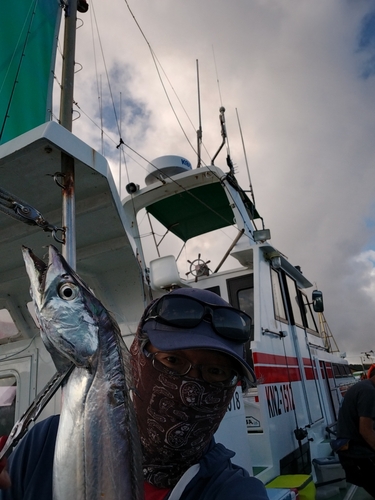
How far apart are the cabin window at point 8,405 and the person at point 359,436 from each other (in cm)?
403

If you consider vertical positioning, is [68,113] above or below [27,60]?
below

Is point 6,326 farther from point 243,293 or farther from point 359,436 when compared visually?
point 359,436

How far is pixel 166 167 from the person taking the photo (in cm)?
615

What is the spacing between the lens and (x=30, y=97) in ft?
11.6

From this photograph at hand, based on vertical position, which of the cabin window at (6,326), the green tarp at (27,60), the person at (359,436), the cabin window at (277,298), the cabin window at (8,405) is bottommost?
the person at (359,436)

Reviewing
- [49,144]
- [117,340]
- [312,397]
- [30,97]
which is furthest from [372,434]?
[30,97]

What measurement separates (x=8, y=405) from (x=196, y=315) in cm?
366

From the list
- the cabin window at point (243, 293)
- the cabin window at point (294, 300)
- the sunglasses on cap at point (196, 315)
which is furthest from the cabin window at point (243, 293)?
the sunglasses on cap at point (196, 315)

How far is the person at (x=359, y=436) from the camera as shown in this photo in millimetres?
4195

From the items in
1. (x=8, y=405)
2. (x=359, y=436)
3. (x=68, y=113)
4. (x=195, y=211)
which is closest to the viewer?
(x=68, y=113)

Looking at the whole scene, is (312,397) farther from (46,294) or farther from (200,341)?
(46,294)

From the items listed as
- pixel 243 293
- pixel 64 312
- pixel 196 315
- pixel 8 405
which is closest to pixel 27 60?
pixel 196 315

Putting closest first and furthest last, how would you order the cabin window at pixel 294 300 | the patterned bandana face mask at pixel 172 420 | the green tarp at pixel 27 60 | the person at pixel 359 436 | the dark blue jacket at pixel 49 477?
1. the dark blue jacket at pixel 49 477
2. the patterned bandana face mask at pixel 172 420
3. the green tarp at pixel 27 60
4. the person at pixel 359 436
5. the cabin window at pixel 294 300

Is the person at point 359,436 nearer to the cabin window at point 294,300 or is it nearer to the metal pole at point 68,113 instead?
the cabin window at point 294,300
